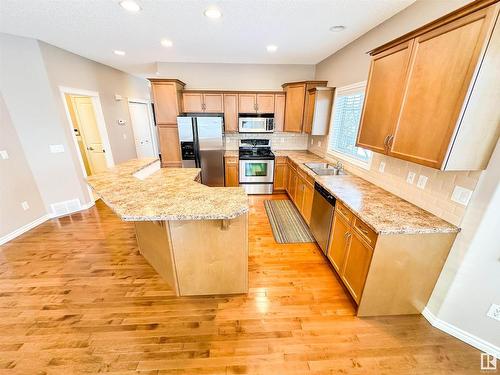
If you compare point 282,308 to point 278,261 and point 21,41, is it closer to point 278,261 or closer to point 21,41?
point 278,261

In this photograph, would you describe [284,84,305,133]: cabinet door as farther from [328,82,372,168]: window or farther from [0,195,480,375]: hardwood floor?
[0,195,480,375]: hardwood floor

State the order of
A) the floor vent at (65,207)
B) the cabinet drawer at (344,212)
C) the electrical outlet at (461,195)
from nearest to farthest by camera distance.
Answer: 1. the electrical outlet at (461,195)
2. the cabinet drawer at (344,212)
3. the floor vent at (65,207)

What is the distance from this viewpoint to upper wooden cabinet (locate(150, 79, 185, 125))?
395 cm

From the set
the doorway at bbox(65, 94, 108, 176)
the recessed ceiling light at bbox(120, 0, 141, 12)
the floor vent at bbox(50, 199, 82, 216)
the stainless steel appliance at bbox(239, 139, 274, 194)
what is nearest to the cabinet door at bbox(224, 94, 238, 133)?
the stainless steel appliance at bbox(239, 139, 274, 194)

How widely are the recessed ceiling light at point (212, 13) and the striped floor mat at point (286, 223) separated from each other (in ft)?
9.43

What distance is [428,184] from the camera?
1.76m

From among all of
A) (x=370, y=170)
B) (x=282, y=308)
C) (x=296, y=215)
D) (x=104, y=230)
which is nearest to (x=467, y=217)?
(x=370, y=170)

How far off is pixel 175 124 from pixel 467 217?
14.7 ft

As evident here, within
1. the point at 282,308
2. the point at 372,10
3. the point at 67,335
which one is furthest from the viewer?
the point at 372,10

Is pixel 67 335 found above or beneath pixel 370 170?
beneath

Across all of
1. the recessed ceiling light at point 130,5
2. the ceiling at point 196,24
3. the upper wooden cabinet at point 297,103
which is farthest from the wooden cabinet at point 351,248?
the recessed ceiling light at point 130,5

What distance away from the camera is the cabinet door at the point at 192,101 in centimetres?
424

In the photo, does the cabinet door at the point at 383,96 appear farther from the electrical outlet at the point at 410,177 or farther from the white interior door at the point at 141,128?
the white interior door at the point at 141,128

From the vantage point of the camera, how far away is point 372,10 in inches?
81.2
